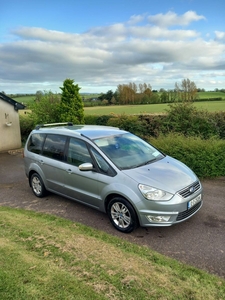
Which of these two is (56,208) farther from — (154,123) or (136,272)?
(154,123)

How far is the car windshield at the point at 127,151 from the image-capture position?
456cm

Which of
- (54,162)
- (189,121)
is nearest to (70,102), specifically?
(189,121)

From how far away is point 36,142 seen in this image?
6148 mm

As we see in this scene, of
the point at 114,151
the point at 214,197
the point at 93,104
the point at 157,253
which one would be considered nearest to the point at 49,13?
the point at 114,151

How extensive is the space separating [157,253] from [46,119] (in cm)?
1315

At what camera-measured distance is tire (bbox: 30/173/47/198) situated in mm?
5965

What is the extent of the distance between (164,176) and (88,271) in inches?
80.7

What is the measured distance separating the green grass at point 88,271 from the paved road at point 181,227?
1.07 ft

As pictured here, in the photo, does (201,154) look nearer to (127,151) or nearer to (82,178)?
(127,151)

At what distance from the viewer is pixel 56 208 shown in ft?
17.6

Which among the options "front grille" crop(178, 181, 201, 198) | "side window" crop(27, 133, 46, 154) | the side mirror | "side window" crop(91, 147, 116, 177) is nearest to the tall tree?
"side window" crop(27, 133, 46, 154)

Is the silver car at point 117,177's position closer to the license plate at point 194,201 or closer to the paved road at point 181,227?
the license plate at point 194,201

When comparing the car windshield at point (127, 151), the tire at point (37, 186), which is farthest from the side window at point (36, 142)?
the car windshield at point (127, 151)

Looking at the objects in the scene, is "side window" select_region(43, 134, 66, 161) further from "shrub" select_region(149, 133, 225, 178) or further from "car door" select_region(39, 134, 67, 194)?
"shrub" select_region(149, 133, 225, 178)
